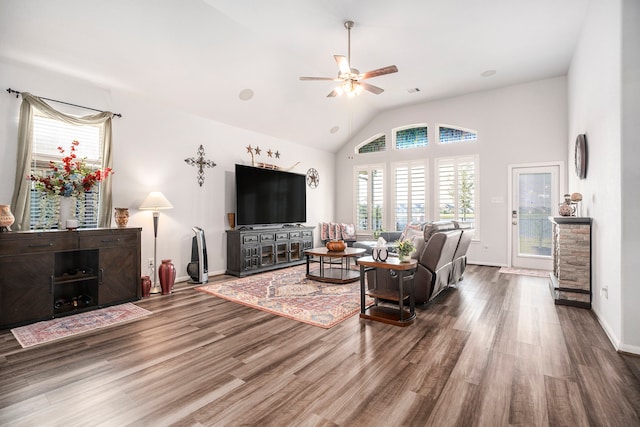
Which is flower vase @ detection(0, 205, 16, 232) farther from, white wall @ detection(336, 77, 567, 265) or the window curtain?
white wall @ detection(336, 77, 567, 265)

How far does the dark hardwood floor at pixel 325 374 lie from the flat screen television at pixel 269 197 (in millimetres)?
2797

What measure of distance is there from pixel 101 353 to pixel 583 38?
22.6 ft

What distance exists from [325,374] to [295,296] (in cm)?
204

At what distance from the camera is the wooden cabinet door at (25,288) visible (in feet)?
10.1

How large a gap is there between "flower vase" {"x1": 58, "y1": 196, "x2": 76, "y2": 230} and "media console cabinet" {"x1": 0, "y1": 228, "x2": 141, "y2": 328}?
41 cm

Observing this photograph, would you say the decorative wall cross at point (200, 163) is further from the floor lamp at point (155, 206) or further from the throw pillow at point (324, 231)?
the throw pillow at point (324, 231)

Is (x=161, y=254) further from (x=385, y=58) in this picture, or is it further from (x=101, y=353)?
(x=385, y=58)

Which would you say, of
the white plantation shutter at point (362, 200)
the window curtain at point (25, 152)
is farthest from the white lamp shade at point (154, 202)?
the white plantation shutter at point (362, 200)

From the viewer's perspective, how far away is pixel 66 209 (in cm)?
396

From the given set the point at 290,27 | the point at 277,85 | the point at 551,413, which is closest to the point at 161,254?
the point at 277,85

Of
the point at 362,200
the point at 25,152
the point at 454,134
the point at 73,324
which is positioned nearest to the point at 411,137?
the point at 454,134

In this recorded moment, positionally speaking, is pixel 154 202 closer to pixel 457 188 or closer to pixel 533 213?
pixel 457 188

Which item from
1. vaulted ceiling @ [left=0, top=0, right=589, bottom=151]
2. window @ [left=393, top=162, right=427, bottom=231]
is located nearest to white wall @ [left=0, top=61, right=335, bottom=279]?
vaulted ceiling @ [left=0, top=0, right=589, bottom=151]

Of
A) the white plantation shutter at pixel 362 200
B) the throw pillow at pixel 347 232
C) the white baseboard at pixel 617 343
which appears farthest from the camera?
the white plantation shutter at pixel 362 200
